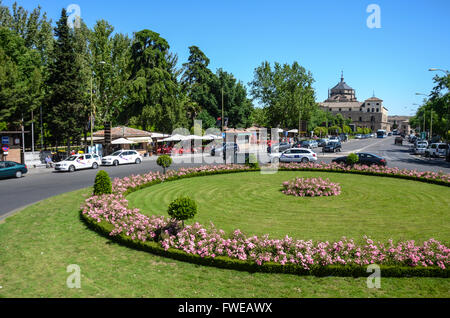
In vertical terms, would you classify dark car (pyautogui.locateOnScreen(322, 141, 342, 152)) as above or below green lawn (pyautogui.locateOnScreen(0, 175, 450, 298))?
above

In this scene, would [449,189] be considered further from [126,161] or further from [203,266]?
[126,161]

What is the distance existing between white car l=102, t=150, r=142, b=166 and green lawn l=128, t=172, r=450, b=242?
580 inches

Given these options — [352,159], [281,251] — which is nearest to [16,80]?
[352,159]

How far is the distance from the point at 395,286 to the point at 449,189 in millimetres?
14733

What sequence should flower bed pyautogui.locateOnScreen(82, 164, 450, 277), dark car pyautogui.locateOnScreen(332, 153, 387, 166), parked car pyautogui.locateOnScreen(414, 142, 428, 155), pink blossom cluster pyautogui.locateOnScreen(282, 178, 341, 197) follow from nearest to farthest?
flower bed pyautogui.locateOnScreen(82, 164, 450, 277) < pink blossom cluster pyautogui.locateOnScreen(282, 178, 341, 197) < dark car pyautogui.locateOnScreen(332, 153, 387, 166) < parked car pyautogui.locateOnScreen(414, 142, 428, 155)

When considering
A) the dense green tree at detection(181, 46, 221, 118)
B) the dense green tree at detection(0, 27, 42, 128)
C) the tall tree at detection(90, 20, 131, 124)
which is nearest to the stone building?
the dense green tree at detection(181, 46, 221, 118)

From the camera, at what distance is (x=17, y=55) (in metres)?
41.0

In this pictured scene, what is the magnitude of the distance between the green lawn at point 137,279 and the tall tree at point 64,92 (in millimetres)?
27987

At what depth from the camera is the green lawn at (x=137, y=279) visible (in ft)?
24.3

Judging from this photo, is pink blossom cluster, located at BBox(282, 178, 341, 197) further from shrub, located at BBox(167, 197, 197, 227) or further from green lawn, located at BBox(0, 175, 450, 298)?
green lawn, located at BBox(0, 175, 450, 298)

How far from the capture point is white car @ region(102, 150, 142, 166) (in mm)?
34125

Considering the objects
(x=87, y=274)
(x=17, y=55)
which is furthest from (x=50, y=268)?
(x=17, y=55)

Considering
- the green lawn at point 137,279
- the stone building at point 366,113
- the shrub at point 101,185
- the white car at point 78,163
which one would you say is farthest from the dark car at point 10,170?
the stone building at point 366,113

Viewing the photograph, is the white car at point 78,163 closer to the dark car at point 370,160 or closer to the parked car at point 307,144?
the dark car at point 370,160
